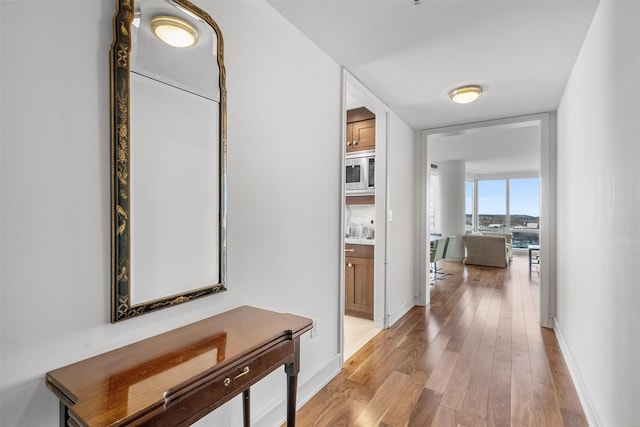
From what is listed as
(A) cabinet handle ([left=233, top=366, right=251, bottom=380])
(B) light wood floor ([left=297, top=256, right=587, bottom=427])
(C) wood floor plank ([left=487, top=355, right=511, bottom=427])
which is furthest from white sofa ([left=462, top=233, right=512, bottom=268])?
(A) cabinet handle ([left=233, top=366, right=251, bottom=380])

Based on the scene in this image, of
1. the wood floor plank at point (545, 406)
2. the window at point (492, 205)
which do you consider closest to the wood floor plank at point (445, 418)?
the wood floor plank at point (545, 406)

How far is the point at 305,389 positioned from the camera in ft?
6.74

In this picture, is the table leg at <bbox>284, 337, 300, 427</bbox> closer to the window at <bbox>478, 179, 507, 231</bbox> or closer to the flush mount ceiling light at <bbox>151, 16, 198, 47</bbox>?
the flush mount ceiling light at <bbox>151, 16, 198, 47</bbox>

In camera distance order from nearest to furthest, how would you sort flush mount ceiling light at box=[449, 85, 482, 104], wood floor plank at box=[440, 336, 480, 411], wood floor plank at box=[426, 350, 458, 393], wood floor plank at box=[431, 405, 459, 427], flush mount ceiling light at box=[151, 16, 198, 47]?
flush mount ceiling light at box=[151, 16, 198, 47] < wood floor plank at box=[431, 405, 459, 427] < wood floor plank at box=[440, 336, 480, 411] < wood floor plank at box=[426, 350, 458, 393] < flush mount ceiling light at box=[449, 85, 482, 104]

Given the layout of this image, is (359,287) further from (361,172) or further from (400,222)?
(361,172)

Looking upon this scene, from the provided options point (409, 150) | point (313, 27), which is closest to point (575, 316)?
point (409, 150)

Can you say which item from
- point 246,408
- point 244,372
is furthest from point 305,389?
point 244,372

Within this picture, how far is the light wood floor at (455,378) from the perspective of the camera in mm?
1919

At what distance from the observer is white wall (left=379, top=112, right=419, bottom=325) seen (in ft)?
11.4

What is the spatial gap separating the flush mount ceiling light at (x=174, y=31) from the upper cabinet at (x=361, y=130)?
8.36ft

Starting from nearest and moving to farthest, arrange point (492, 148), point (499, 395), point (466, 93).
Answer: point (499, 395) → point (466, 93) → point (492, 148)

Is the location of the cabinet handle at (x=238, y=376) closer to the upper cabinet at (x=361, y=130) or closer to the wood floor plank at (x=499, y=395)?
the wood floor plank at (x=499, y=395)

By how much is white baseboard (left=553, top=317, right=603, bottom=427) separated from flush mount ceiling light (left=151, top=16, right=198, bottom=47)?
9.25 ft

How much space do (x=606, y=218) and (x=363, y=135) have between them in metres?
2.48
